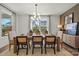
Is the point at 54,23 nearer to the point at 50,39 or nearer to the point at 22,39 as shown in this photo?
the point at 50,39

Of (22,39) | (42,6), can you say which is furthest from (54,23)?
(22,39)

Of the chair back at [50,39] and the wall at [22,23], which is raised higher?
the wall at [22,23]

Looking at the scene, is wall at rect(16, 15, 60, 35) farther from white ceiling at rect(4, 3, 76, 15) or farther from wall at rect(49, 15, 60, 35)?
white ceiling at rect(4, 3, 76, 15)

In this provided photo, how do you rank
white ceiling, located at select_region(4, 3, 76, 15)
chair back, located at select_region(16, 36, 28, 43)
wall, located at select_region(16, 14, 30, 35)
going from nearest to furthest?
chair back, located at select_region(16, 36, 28, 43) < white ceiling, located at select_region(4, 3, 76, 15) < wall, located at select_region(16, 14, 30, 35)

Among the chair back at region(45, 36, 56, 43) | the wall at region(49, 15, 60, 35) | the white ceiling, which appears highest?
the white ceiling

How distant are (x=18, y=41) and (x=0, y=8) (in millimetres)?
2392

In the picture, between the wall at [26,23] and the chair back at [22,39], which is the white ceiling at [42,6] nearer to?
the chair back at [22,39]

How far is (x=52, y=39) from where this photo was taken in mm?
5012

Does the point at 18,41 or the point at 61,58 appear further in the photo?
the point at 18,41

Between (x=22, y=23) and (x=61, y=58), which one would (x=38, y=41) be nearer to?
(x=61, y=58)

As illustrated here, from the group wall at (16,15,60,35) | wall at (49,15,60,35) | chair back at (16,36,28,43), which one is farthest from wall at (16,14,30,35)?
chair back at (16,36,28,43)

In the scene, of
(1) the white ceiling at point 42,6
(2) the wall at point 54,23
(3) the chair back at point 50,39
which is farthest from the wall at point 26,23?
(3) the chair back at point 50,39

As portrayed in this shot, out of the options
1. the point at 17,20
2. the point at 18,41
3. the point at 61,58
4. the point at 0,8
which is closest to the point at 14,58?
the point at 61,58

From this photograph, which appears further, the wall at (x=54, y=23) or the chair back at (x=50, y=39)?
the wall at (x=54, y=23)
